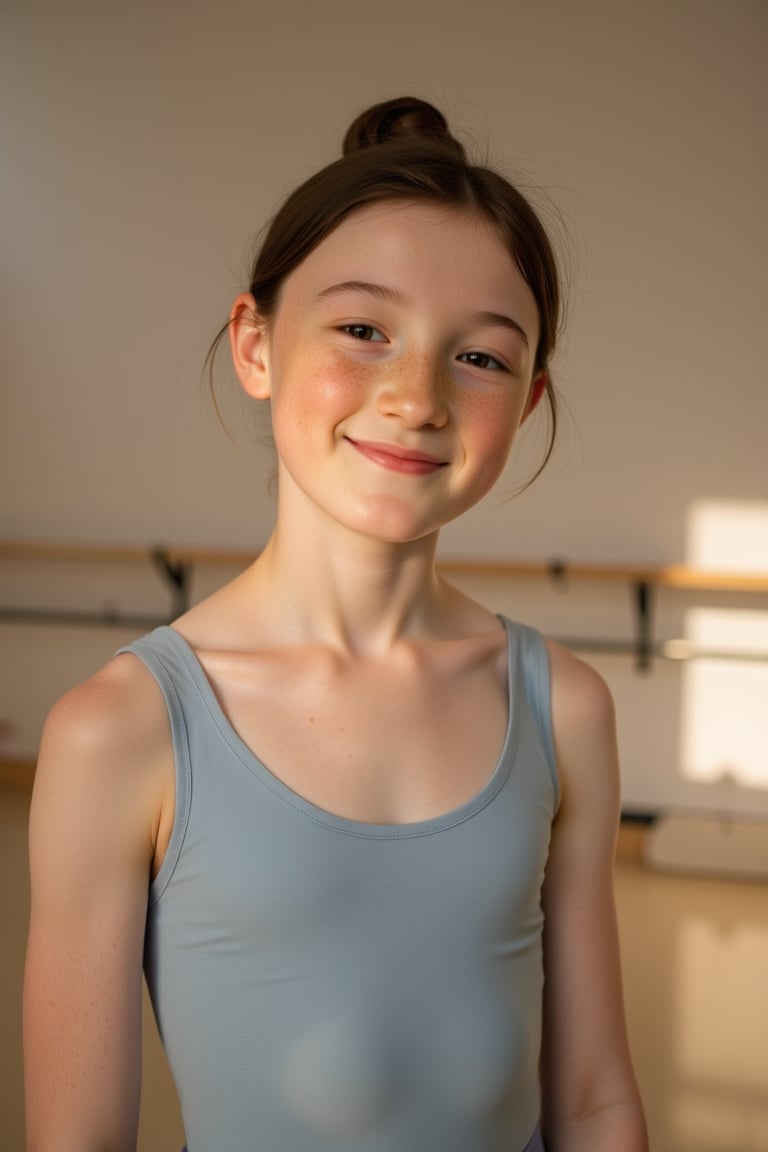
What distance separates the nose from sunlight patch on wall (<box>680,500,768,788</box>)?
330cm

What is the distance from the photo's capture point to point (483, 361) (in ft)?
2.80

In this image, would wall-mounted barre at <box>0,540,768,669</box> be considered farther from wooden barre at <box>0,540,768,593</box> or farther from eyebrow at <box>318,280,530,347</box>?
eyebrow at <box>318,280,530,347</box>

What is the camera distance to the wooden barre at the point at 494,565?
12.3 ft

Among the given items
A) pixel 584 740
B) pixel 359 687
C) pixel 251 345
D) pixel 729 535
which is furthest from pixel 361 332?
pixel 729 535

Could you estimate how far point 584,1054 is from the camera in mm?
930

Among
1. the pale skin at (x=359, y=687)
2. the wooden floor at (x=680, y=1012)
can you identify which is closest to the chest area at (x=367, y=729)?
the pale skin at (x=359, y=687)

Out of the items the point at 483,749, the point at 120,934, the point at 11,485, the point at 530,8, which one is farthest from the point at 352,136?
the point at 11,485

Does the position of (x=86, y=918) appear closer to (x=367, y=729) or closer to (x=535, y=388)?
(x=367, y=729)

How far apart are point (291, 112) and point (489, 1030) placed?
395cm

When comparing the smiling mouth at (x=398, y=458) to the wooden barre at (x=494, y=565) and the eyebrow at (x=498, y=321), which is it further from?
the wooden barre at (x=494, y=565)

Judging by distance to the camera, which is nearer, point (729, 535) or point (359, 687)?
point (359, 687)

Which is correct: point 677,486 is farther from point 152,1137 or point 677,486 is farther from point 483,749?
point 483,749

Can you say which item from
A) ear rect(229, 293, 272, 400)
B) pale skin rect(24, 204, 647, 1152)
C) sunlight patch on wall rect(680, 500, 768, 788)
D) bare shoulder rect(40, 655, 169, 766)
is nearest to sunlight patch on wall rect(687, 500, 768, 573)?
sunlight patch on wall rect(680, 500, 768, 788)

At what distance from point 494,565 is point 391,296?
317cm
